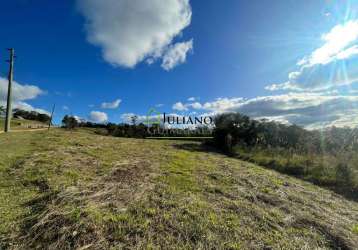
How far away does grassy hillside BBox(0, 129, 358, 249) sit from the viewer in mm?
2061

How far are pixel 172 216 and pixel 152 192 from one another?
0.84m

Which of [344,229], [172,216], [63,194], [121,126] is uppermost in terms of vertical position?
[121,126]

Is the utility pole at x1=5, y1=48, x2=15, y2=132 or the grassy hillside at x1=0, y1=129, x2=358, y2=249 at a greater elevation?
the utility pole at x1=5, y1=48, x2=15, y2=132

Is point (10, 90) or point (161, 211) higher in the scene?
point (10, 90)

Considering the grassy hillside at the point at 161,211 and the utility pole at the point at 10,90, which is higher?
the utility pole at the point at 10,90

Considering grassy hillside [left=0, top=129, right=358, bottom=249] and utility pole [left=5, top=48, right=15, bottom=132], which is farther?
utility pole [left=5, top=48, right=15, bottom=132]

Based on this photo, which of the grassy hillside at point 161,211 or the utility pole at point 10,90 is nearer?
the grassy hillside at point 161,211

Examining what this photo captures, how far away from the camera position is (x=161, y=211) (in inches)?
103

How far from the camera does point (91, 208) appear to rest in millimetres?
2531

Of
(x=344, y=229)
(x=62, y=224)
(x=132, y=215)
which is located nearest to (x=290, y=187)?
(x=344, y=229)

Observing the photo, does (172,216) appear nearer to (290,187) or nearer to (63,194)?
(63,194)

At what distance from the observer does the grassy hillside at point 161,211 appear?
2.06 meters

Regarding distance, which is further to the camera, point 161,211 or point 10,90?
point 10,90

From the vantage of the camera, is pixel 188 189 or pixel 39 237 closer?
pixel 39 237
